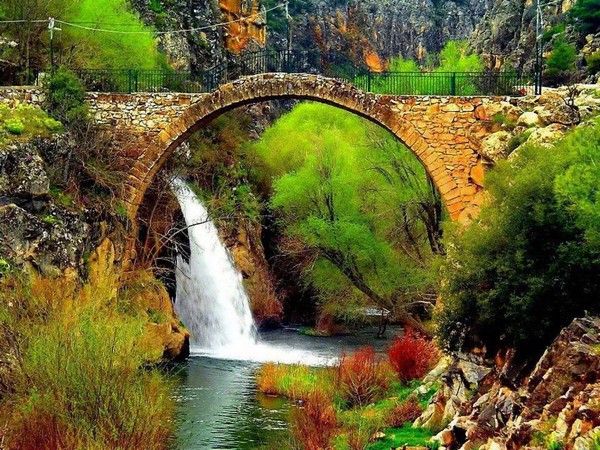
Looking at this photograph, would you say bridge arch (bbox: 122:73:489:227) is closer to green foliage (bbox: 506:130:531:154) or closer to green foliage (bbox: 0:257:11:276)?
green foliage (bbox: 506:130:531:154)

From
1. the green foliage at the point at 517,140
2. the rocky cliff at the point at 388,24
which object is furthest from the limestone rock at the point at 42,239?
the rocky cliff at the point at 388,24

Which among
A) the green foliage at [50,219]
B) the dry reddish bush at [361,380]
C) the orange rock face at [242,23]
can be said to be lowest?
the dry reddish bush at [361,380]

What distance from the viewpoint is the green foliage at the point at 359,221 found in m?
27.2

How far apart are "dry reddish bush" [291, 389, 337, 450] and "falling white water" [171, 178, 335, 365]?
8.74m

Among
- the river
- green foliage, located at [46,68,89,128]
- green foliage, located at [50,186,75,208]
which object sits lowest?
the river

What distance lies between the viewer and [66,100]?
81.0 feet

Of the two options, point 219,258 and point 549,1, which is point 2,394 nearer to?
point 219,258

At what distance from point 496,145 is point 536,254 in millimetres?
9091

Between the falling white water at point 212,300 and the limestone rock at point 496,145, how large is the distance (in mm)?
7212

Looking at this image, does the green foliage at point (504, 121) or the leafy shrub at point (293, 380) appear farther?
the green foliage at point (504, 121)

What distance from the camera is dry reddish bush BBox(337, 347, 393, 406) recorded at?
18.5 meters

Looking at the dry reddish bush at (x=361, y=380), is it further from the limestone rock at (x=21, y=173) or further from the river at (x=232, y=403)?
the limestone rock at (x=21, y=173)

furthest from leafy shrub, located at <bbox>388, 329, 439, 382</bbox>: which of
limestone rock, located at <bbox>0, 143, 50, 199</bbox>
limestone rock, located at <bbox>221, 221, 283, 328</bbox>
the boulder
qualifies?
limestone rock, located at <bbox>221, 221, 283, 328</bbox>

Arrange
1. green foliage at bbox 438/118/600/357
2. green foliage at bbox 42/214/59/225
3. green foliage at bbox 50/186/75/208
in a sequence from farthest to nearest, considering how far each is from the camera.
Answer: green foliage at bbox 50/186/75/208
green foliage at bbox 42/214/59/225
green foliage at bbox 438/118/600/357
